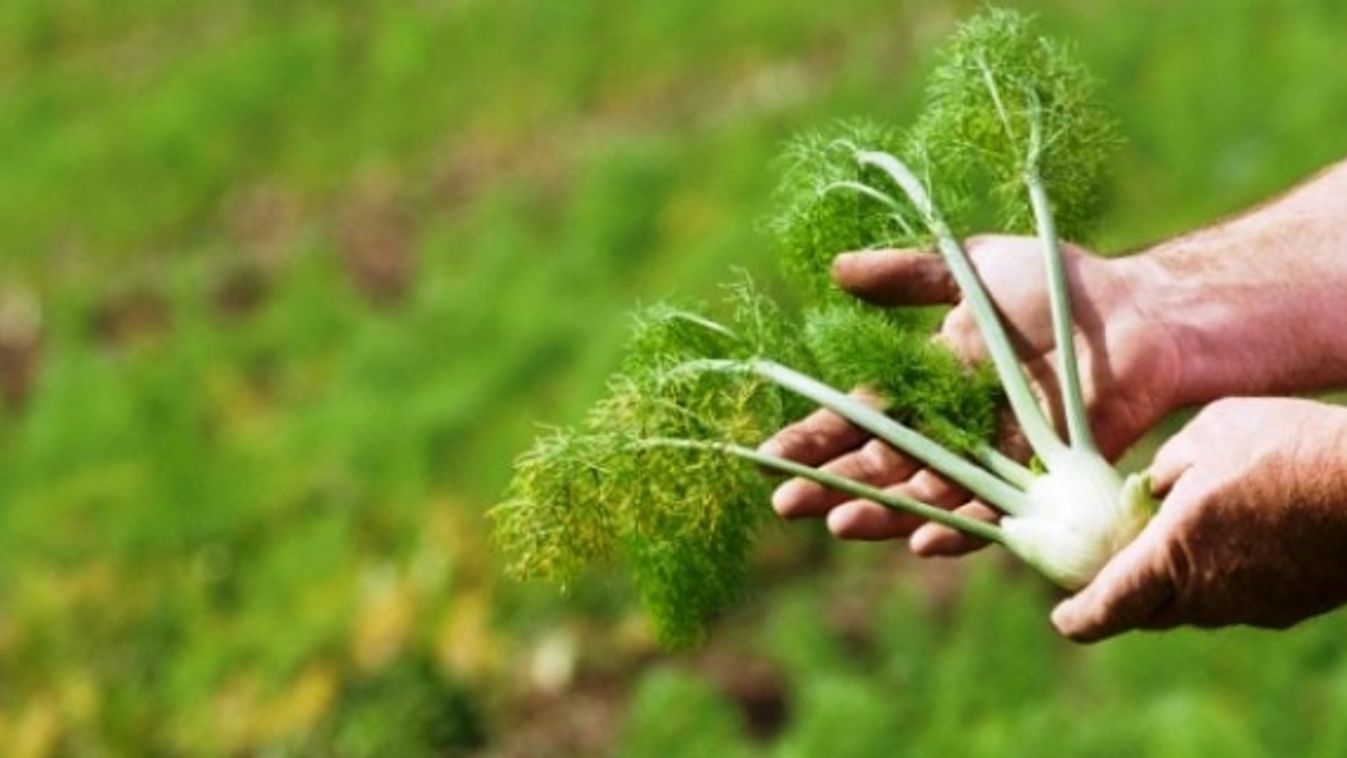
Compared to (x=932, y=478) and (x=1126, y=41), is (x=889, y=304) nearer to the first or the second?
(x=932, y=478)

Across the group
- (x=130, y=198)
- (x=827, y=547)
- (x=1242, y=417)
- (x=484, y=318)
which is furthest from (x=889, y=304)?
(x=130, y=198)

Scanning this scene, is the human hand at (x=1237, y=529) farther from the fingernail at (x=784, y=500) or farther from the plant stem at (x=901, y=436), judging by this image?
the fingernail at (x=784, y=500)

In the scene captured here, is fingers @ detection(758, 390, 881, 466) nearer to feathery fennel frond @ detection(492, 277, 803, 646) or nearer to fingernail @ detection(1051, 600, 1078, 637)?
feathery fennel frond @ detection(492, 277, 803, 646)

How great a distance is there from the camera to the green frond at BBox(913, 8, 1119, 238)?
9.06ft

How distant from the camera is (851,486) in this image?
2.50 m

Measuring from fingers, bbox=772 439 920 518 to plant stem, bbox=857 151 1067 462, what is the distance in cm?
12

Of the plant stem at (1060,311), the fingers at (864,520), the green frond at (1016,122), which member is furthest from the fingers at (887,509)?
the green frond at (1016,122)

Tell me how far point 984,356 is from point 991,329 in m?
0.14

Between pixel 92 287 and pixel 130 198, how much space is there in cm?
80

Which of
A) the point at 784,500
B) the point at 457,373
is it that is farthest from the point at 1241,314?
the point at 457,373

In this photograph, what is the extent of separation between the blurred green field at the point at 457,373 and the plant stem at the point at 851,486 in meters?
1.36

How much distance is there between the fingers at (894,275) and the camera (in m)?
2.69

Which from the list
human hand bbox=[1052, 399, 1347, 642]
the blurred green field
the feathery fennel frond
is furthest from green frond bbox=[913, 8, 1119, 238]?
the blurred green field

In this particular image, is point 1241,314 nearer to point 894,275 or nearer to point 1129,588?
point 894,275
